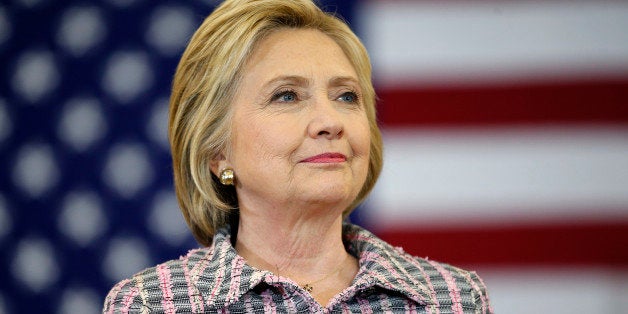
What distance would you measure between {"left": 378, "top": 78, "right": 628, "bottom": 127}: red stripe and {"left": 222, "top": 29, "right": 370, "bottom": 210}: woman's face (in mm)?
980

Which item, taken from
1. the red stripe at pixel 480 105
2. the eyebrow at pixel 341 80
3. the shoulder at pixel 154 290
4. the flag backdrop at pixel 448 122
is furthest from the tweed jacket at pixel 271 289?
the red stripe at pixel 480 105

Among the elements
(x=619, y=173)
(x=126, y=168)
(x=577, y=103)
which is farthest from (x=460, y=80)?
(x=126, y=168)

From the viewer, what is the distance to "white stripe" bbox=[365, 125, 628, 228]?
2738mm

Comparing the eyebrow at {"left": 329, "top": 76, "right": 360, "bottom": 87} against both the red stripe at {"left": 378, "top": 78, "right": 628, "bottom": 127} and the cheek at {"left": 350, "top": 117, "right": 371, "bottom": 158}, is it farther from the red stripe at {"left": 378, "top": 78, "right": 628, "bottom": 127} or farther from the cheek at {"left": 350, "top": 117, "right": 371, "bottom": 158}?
the red stripe at {"left": 378, "top": 78, "right": 628, "bottom": 127}

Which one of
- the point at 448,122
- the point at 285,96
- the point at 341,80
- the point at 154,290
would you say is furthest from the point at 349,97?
the point at 448,122

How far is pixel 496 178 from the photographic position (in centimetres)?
275

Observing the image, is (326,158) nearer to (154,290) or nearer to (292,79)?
(292,79)

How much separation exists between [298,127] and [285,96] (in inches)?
3.6

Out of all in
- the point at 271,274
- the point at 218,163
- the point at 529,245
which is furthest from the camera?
the point at 529,245

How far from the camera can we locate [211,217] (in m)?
1.88

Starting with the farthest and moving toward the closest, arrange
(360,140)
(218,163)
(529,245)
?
(529,245) → (218,163) → (360,140)

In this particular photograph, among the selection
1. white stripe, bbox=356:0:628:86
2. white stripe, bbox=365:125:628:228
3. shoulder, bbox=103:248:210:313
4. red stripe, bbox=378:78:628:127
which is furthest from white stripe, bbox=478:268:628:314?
shoulder, bbox=103:248:210:313

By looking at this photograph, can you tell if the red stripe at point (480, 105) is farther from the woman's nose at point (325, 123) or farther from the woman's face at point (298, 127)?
the woman's nose at point (325, 123)

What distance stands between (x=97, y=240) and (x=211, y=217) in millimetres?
814
